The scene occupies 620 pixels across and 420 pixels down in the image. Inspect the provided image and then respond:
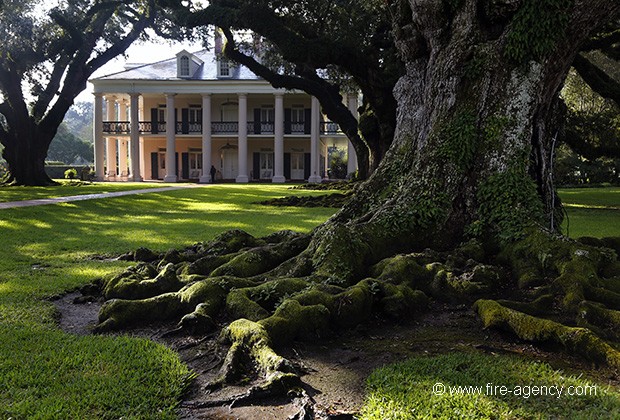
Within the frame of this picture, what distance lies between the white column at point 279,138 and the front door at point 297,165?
3.93m

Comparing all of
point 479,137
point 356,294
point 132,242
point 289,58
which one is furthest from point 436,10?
point 289,58

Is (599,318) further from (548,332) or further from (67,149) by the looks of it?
(67,149)

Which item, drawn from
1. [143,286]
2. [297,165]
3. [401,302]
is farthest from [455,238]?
[297,165]

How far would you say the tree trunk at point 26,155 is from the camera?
2925 cm

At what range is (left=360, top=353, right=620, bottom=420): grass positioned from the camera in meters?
2.85

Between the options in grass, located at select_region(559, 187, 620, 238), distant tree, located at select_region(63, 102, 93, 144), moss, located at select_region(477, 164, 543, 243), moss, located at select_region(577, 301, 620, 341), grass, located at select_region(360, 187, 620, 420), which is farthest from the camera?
distant tree, located at select_region(63, 102, 93, 144)

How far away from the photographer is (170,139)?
41156 millimetres

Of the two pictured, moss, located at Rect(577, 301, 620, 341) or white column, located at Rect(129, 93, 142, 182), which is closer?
moss, located at Rect(577, 301, 620, 341)

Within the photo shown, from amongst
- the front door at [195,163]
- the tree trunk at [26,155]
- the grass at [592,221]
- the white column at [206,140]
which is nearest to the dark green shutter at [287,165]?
the white column at [206,140]

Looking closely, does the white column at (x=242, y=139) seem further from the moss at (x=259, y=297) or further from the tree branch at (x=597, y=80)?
the moss at (x=259, y=297)

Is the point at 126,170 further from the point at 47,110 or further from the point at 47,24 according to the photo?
the point at 47,24

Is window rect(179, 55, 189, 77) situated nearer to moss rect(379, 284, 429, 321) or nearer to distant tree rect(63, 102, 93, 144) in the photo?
moss rect(379, 284, 429, 321)

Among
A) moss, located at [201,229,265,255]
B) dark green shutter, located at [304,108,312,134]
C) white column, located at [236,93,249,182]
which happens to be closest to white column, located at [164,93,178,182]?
white column, located at [236,93,249,182]

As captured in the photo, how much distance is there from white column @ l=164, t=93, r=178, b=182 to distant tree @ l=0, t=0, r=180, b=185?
9.67 metres
